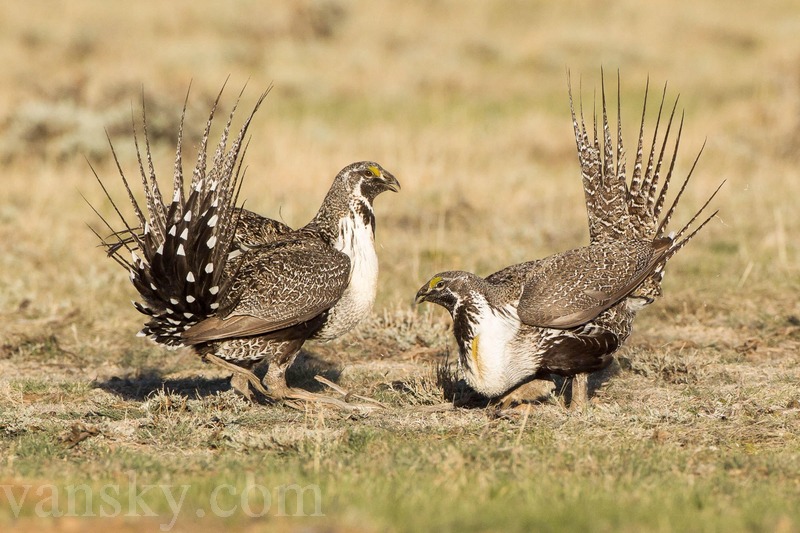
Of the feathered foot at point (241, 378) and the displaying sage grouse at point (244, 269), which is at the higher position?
the displaying sage grouse at point (244, 269)

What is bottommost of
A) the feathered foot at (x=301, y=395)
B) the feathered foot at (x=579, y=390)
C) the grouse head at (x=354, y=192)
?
the feathered foot at (x=301, y=395)

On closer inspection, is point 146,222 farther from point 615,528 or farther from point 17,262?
point 17,262

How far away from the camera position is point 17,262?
10562mm

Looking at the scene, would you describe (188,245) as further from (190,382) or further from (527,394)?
(527,394)

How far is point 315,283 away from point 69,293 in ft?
13.7

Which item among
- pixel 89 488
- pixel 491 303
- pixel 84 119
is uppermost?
pixel 84 119

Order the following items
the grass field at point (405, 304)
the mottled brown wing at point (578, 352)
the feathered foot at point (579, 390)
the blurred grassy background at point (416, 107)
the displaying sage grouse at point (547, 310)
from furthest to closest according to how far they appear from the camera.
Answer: the blurred grassy background at point (416, 107)
the feathered foot at point (579, 390)
the mottled brown wing at point (578, 352)
the displaying sage grouse at point (547, 310)
the grass field at point (405, 304)

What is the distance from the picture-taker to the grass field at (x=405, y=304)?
15.1 ft

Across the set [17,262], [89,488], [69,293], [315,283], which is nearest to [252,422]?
[315,283]

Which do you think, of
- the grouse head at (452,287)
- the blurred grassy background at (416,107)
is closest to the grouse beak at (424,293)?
the grouse head at (452,287)

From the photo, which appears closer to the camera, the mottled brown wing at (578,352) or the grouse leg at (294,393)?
the mottled brown wing at (578,352)

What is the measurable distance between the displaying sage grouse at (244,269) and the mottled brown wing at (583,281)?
104cm

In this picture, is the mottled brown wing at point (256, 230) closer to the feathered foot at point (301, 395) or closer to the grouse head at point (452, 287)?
the feathered foot at point (301, 395)

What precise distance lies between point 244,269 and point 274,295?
0.26m
